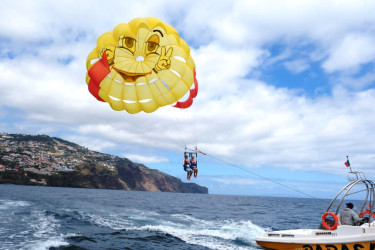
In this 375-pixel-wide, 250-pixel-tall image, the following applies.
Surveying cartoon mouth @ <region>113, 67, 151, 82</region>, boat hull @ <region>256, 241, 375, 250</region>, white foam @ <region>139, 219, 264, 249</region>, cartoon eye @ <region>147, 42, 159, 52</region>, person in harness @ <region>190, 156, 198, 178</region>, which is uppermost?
cartoon eye @ <region>147, 42, 159, 52</region>

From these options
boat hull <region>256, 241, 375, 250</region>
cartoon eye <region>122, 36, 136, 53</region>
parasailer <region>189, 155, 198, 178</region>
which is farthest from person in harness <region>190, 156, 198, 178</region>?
cartoon eye <region>122, 36, 136, 53</region>

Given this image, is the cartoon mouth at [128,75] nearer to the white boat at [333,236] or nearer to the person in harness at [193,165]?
the person in harness at [193,165]

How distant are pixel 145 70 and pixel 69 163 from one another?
505 feet

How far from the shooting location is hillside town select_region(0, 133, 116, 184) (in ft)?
447

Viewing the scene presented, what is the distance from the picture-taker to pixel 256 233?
21312 mm

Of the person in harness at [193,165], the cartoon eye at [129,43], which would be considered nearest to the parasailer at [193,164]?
the person in harness at [193,165]

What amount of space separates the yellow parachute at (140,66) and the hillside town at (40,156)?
13366 cm

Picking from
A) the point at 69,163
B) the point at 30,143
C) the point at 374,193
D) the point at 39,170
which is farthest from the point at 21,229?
the point at 30,143

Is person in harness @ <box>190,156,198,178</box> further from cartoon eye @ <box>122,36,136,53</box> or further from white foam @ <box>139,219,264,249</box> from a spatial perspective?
cartoon eye @ <box>122,36,136,53</box>

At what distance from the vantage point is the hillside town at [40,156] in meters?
136

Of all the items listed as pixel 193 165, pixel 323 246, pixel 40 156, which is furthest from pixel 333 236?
pixel 40 156

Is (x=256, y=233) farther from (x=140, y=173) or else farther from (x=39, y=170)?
(x=140, y=173)

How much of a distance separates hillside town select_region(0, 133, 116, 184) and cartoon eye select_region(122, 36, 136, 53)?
135 metres

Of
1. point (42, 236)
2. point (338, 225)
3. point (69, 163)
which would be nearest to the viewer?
point (338, 225)
